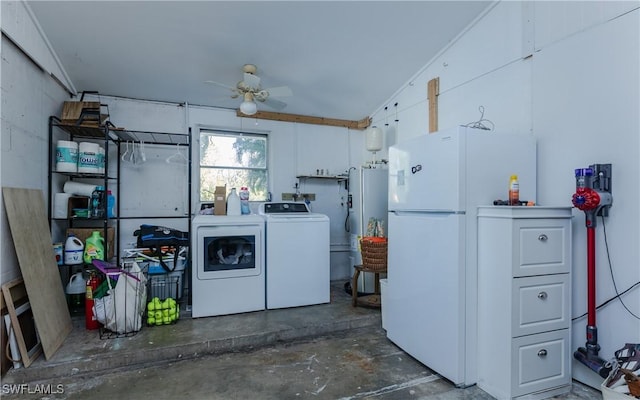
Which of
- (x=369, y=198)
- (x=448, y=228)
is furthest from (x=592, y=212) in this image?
(x=369, y=198)

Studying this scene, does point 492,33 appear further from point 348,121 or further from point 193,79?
point 193,79

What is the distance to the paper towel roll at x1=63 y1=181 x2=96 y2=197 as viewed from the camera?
339cm

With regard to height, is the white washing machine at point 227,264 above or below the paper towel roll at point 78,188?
below

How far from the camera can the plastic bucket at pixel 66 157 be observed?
10.4 ft

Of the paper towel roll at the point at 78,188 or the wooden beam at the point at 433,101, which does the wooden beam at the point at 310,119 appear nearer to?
the wooden beam at the point at 433,101

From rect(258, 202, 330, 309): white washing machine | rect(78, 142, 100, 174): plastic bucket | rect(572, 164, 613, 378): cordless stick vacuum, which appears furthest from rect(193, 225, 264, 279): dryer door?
rect(572, 164, 613, 378): cordless stick vacuum

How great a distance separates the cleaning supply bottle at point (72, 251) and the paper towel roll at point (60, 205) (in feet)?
0.77

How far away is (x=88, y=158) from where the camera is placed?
332 centimetres

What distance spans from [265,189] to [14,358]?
3097 mm

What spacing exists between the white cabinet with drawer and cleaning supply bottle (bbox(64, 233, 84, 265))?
3.73 metres

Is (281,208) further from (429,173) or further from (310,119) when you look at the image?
(429,173)

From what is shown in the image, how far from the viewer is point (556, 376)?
2.05 meters

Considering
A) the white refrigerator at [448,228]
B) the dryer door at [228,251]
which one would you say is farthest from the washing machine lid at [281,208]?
the white refrigerator at [448,228]

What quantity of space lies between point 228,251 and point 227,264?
15cm
